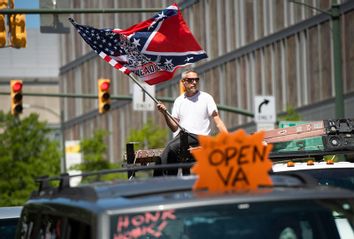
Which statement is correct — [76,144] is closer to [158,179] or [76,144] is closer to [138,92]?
[138,92]

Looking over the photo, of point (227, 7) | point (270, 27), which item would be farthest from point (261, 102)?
point (227, 7)

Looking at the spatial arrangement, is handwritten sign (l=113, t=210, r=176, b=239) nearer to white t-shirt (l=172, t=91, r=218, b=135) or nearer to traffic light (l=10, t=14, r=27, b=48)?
white t-shirt (l=172, t=91, r=218, b=135)

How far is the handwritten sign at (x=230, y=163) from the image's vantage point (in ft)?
19.2

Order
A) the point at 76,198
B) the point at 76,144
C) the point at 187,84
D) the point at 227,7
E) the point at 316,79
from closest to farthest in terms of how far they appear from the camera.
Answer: the point at 76,198 < the point at 187,84 < the point at 316,79 < the point at 227,7 < the point at 76,144

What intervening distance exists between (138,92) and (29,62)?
92.8 metres

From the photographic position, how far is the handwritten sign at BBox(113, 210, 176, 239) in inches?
223

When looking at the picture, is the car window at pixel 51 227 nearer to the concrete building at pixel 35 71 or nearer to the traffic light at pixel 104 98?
the traffic light at pixel 104 98

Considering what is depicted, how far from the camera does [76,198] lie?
247 inches

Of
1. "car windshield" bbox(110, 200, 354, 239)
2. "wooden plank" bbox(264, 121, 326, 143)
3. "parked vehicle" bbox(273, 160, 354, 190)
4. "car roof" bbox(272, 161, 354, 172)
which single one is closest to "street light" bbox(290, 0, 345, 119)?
"wooden plank" bbox(264, 121, 326, 143)

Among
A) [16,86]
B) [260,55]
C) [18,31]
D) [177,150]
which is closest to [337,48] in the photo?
[18,31]

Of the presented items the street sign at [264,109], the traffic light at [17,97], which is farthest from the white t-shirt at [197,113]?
the traffic light at [17,97]

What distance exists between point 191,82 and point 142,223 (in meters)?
6.97

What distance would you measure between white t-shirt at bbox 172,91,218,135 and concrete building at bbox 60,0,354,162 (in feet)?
125

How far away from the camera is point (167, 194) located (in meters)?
5.94
